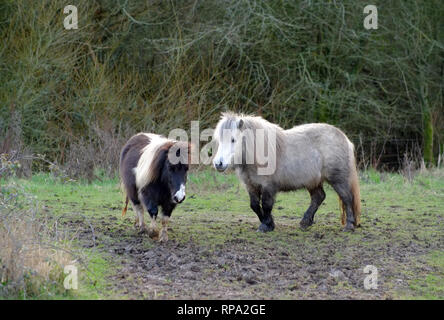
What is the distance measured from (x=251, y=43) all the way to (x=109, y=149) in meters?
4.56

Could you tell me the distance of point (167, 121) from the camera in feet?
45.8

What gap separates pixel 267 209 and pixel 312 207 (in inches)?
29.3

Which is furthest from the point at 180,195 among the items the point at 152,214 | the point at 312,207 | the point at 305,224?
the point at 312,207

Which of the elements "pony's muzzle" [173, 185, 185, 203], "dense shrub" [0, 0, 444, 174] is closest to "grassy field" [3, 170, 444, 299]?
"pony's muzzle" [173, 185, 185, 203]

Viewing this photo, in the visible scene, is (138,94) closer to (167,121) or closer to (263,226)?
(167,121)

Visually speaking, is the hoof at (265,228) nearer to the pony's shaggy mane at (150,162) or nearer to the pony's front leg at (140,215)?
the pony's front leg at (140,215)

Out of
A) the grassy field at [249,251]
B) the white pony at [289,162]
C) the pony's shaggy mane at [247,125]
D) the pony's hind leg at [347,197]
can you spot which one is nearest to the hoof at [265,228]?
the white pony at [289,162]

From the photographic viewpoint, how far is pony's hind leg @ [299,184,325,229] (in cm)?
780

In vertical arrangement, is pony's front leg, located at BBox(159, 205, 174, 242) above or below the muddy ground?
above

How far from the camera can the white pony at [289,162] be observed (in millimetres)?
7375

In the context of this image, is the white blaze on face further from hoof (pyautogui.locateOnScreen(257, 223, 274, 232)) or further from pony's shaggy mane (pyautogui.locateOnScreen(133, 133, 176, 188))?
hoof (pyautogui.locateOnScreen(257, 223, 274, 232))

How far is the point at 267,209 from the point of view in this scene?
24.5ft

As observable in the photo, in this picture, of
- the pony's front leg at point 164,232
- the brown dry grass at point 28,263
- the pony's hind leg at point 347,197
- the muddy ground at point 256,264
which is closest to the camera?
the brown dry grass at point 28,263

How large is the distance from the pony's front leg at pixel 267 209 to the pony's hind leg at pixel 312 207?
513mm
